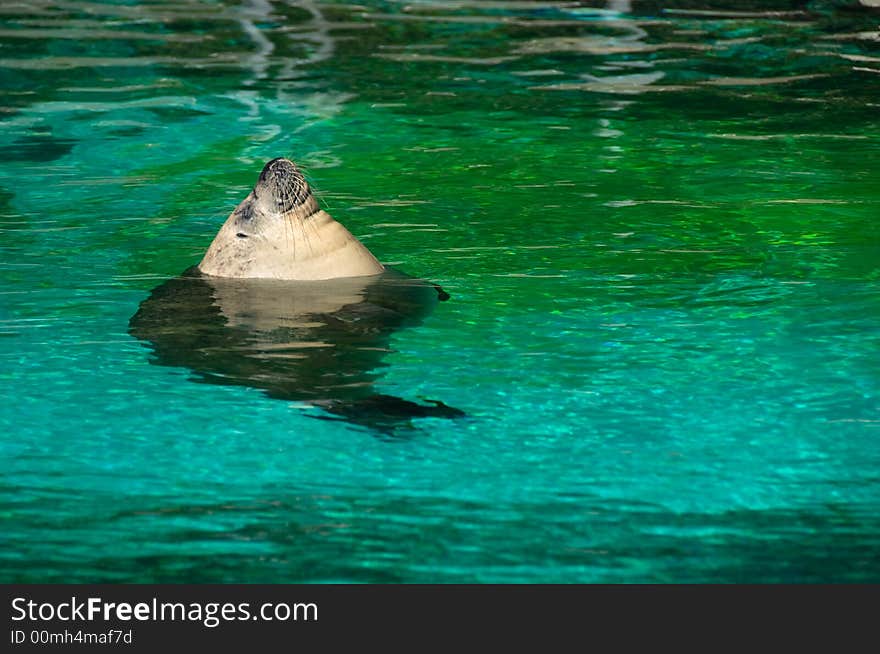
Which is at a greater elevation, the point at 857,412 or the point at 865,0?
the point at 865,0

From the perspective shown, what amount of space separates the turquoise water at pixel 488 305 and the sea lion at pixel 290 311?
11cm

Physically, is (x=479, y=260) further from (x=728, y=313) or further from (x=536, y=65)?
(x=536, y=65)

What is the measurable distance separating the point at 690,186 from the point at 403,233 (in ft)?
6.64

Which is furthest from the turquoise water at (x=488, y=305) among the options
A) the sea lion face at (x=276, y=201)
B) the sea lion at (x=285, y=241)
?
the sea lion face at (x=276, y=201)

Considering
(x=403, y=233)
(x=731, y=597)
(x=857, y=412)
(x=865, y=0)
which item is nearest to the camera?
(x=731, y=597)

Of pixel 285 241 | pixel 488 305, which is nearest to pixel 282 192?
pixel 285 241

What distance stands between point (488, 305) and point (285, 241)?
1.03 m

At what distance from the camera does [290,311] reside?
6641 mm

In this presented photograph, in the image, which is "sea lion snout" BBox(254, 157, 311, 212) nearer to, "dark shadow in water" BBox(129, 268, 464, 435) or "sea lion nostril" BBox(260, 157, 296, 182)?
"sea lion nostril" BBox(260, 157, 296, 182)

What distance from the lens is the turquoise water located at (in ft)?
15.5

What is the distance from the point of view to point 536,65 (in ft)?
42.2

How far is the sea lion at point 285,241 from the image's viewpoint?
683 cm

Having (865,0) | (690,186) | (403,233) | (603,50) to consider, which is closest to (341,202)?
(403,233)

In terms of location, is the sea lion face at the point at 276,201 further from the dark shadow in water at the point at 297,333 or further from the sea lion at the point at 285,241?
the dark shadow in water at the point at 297,333
